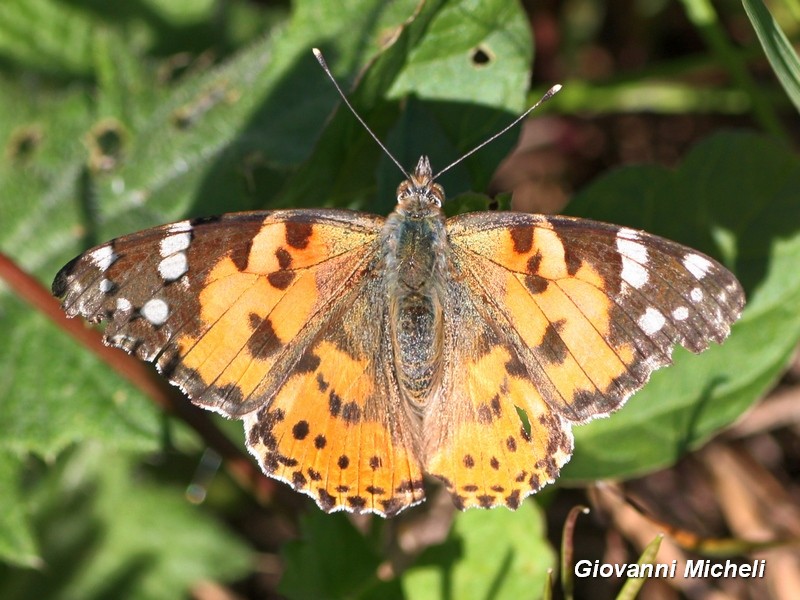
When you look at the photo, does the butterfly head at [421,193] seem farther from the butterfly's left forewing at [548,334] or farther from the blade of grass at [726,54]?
the blade of grass at [726,54]

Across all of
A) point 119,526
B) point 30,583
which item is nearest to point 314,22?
point 119,526

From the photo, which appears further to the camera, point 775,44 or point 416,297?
Answer: point 416,297

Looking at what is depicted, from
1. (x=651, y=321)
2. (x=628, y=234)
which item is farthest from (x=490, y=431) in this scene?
(x=628, y=234)

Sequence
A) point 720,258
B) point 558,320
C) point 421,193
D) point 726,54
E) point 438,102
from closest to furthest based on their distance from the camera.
Result: point 558,320, point 421,193, point 438,102, point 720,258, point 726,54

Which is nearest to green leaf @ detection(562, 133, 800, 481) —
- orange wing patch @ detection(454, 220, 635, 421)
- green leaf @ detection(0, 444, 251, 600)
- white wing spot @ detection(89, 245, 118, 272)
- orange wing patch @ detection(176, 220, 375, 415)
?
orange wing patch @ detection(454, 220, 635, 421)

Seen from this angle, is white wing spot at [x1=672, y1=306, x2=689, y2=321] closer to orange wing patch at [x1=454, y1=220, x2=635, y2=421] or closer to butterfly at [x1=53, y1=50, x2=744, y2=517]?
butterfly at [x1=53, y1=50, x2=744, y2=517]

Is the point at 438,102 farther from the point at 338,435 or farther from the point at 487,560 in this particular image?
the point at 487,560

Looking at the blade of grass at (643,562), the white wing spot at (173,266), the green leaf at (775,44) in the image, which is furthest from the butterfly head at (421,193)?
the blade of grass at (643,562)
